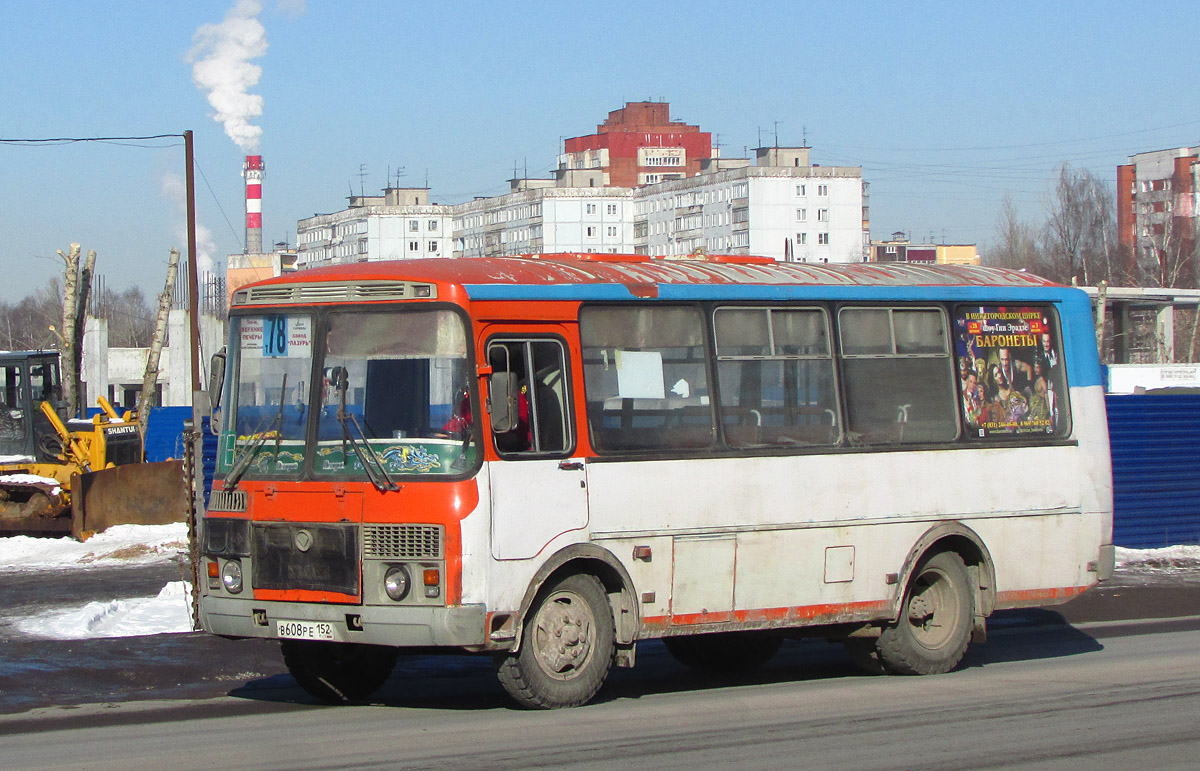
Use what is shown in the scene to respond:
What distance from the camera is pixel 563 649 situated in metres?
9.16

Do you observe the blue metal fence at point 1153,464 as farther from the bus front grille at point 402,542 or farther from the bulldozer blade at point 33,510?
the bulldozer blade at point 33,510

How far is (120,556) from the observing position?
2111 centimetres

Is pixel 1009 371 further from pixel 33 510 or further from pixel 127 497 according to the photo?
pixel 33 510

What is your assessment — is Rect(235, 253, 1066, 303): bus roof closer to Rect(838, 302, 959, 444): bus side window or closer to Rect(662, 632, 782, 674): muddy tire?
Rect(838, 302, 959, 444): bus side window

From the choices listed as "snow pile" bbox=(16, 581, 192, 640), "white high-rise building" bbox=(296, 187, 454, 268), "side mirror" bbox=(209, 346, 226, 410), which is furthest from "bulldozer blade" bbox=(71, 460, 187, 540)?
"white high-rise building" bbox=(296, 187, 454, 268)

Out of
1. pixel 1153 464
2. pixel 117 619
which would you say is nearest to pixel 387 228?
pixel 1153 464

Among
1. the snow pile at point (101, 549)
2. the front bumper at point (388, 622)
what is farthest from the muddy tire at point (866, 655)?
the snow pile at point (101, 549)

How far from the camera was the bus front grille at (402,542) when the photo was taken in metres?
8.62

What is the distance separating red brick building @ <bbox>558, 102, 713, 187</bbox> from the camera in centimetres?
17888

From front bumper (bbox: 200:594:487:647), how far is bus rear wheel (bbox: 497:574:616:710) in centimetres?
43

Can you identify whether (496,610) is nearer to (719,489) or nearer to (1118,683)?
(719,489)

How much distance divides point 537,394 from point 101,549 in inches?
566

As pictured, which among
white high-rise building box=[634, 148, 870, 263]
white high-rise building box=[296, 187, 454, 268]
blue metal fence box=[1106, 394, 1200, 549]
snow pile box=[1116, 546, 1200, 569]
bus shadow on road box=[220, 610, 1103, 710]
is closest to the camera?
bus shadow on road box=[220, 610, 1103, 710]

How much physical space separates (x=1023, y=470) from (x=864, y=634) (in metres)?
1.81
